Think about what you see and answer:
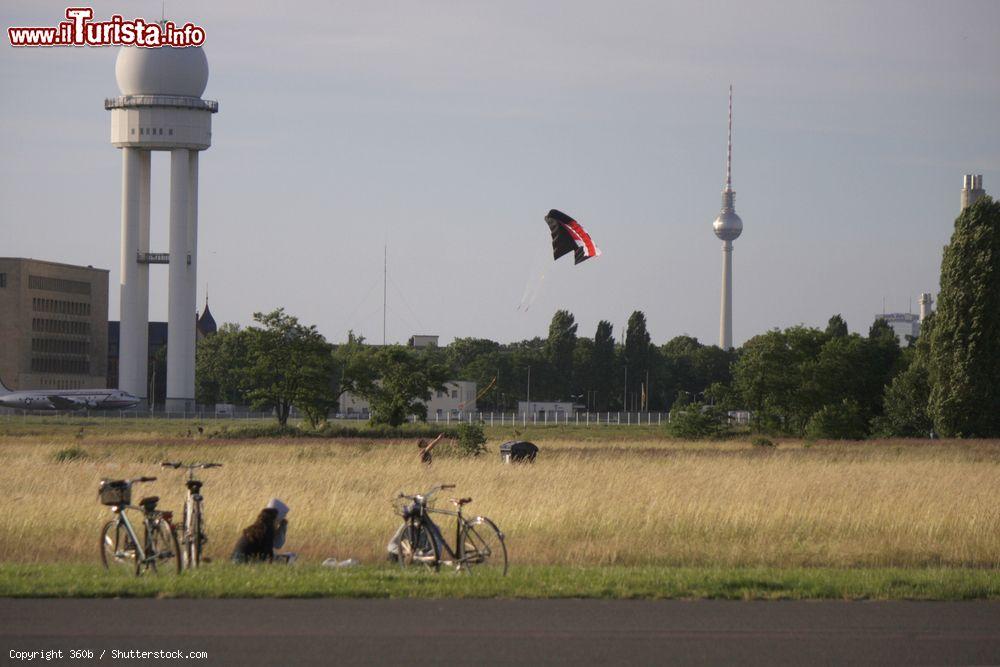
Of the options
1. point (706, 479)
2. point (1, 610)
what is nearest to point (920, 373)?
point (706, 479)

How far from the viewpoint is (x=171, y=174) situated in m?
135

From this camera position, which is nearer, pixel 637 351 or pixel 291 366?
pixel 291 366

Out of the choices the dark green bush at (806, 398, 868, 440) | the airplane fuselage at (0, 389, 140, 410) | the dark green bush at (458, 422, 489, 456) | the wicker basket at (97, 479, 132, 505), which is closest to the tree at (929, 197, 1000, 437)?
the dark green bush at (806, 398, 868, 440)

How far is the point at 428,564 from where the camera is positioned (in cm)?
1719

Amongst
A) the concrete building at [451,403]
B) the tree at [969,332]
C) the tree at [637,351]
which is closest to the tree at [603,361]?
the tree at [637,351]

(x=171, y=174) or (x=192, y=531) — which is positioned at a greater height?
(x=171, y=174)

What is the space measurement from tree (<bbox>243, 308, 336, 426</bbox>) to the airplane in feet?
164

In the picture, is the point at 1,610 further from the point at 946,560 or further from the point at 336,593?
the point at 946,560

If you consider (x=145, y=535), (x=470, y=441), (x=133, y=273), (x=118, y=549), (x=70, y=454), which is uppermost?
(x=133, y=273)

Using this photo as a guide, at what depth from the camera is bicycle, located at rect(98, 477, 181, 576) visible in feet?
54.5

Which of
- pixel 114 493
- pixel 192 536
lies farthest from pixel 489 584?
pixel 114 493

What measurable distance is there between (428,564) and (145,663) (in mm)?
6036

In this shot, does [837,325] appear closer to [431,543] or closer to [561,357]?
[561,357]

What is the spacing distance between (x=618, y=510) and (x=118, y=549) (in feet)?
32.9
